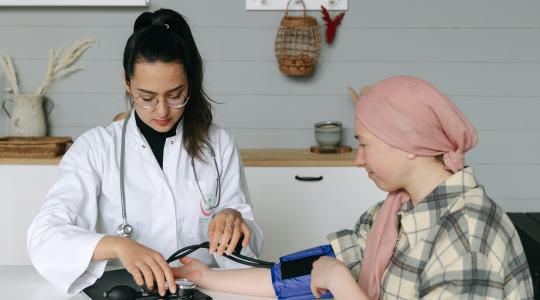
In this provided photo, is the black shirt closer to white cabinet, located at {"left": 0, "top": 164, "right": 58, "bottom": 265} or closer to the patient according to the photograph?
the patient

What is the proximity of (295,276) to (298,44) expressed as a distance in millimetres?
1912

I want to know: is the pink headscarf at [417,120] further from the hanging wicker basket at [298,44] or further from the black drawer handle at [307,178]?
the hanging wicker basket at [298,44]

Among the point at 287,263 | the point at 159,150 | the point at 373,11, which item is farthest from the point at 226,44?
the point at 287,263

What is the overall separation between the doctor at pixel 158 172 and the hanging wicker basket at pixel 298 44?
1.31m

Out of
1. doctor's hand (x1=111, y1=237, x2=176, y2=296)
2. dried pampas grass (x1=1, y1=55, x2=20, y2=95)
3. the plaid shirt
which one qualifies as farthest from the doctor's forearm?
dried pampas grass (x1=1, y1=55, x2=20, y2=95)

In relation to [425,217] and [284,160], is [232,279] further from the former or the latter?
[284,160]

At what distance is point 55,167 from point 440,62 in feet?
5.86

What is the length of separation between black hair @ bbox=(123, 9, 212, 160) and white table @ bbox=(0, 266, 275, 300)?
0.53 meters

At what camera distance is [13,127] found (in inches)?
135

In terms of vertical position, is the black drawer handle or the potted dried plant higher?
the potted dried plant

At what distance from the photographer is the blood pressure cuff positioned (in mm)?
1659

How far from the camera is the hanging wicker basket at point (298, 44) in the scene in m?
3.42

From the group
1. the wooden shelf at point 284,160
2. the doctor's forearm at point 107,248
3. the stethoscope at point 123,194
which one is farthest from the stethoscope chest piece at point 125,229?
the wooden shelf at point 284,160

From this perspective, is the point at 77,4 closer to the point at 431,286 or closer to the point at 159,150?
the point at 159,150
